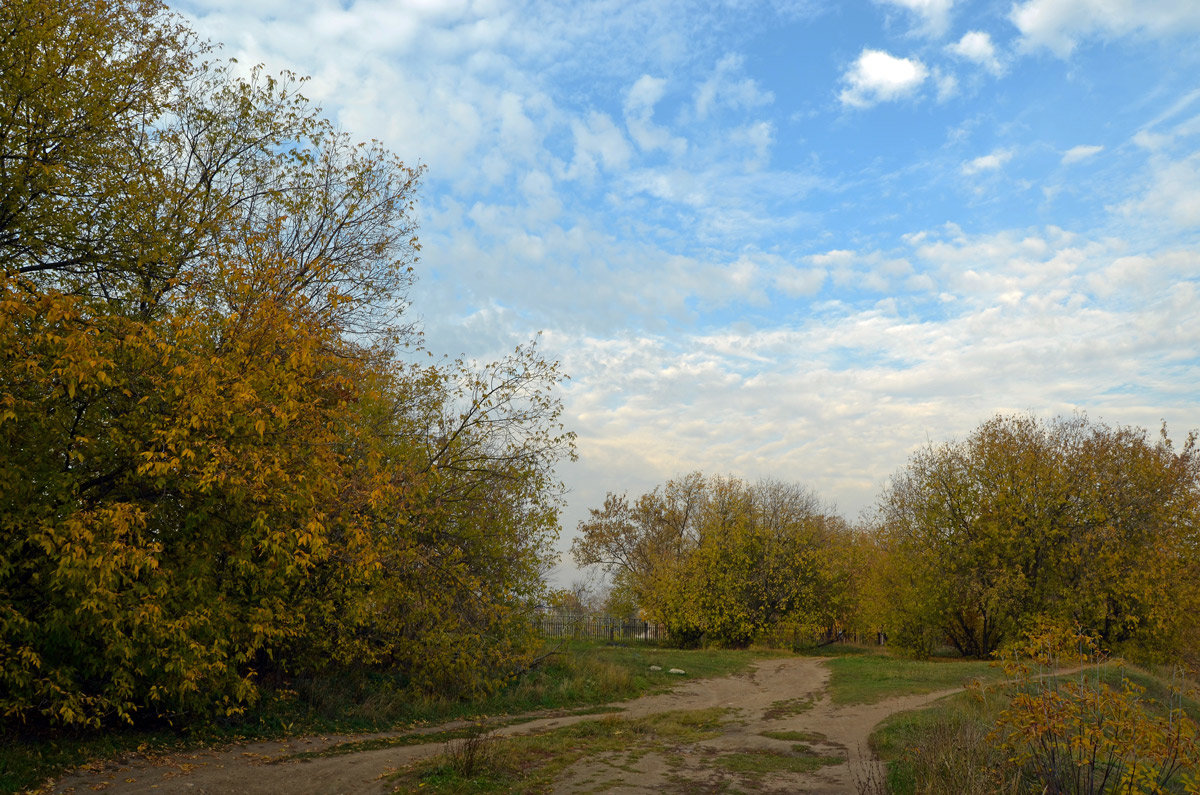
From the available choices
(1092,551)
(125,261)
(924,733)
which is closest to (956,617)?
(1092,551)

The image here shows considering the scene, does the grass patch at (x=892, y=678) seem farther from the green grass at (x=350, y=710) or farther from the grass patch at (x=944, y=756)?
the grass patch at (x=944, y=756)

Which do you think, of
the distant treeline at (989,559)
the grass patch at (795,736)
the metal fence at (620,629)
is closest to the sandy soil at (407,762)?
the grass patch at (795,736)

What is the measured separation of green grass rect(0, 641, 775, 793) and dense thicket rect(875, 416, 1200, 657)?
9.90m

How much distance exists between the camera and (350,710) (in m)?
12.9

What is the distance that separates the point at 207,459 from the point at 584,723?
7.87 metres

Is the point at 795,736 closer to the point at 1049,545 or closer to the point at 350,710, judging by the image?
Answer: the point at 350,710

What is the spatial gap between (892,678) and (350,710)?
1402 cm

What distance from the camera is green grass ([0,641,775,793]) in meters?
8.46

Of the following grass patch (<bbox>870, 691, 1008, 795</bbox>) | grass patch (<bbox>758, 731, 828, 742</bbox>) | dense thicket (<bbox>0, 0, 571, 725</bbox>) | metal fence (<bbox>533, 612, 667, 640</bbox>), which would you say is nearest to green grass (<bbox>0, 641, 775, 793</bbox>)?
dense thicket (<bbox>0, 0, 571, 725</bbox>)

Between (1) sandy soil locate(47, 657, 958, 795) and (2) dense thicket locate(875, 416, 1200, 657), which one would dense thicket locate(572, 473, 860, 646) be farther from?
(1) sandy soil locate(47, 657, 958, 795)

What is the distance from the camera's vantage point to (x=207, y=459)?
9133mm

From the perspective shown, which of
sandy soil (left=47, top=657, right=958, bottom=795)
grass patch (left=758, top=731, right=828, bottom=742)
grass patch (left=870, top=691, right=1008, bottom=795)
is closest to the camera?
grass patch (left=870, top=691, right=1008, bottom=795)

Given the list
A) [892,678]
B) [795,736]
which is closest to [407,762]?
[795,736]

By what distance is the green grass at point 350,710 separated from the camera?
27.8 feet
